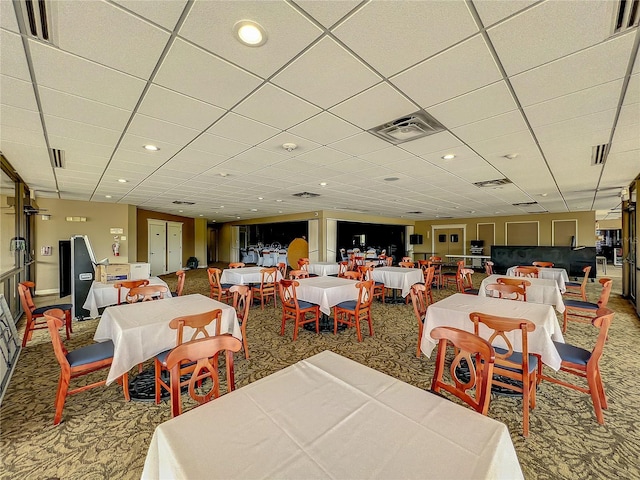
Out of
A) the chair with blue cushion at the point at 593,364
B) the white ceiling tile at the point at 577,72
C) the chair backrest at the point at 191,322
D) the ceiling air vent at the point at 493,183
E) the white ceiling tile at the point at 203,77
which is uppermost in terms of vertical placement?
the white ceiling tile at the point at 203,77

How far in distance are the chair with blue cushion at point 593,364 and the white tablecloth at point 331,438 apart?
1905mm

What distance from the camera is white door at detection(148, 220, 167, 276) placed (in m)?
→ 10.9

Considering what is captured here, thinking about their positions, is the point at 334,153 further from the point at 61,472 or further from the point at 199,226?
the point at 199,226

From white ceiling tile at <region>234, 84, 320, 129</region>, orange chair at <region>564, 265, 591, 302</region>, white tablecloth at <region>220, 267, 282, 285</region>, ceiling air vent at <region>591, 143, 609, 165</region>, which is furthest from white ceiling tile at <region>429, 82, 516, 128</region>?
orange chair at <region>564, 265, 591, 302</region>

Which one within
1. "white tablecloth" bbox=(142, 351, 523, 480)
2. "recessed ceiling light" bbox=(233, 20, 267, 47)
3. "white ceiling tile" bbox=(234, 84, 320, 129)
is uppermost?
"white ceiling tile" bbox=(234, 84, 320, 129)

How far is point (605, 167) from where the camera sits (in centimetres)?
451

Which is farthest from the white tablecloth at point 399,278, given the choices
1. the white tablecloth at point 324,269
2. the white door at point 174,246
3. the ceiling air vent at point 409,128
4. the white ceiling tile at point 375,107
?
the white door at point 174,246

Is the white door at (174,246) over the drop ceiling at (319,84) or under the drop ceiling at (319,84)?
under

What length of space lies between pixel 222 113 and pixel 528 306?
377 cm

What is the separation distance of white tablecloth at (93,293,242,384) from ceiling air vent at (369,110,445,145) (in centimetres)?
262

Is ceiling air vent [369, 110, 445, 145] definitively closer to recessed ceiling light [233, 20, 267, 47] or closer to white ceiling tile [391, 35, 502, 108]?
white ceiling tile [391, 35, 502, 108]

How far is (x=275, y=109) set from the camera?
257 cm

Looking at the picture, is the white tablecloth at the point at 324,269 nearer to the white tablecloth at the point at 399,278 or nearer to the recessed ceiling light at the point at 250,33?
the white tablecloth at the point at 399,278

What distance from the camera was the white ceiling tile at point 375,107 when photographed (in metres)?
2.28
